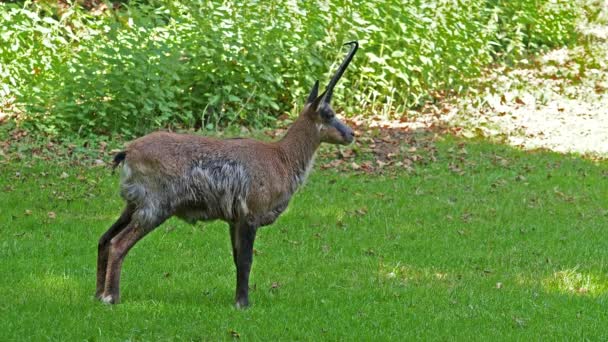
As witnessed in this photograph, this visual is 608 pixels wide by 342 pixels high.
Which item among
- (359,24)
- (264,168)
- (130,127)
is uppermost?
(264,168)

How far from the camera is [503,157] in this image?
15109mm

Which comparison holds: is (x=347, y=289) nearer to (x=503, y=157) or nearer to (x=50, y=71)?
(x=503, y=157)

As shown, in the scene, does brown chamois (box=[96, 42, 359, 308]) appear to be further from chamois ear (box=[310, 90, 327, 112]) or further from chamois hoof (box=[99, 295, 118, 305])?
chamois ear (box=[310, 90, 327, 112])

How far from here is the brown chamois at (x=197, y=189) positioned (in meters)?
7.66

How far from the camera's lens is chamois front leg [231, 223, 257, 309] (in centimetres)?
788

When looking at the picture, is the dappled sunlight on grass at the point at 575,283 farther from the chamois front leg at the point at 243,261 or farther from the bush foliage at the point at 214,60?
the bush foliage at the point at 214,60

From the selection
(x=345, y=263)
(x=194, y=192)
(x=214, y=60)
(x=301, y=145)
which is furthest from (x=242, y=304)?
(x=214, y=60)

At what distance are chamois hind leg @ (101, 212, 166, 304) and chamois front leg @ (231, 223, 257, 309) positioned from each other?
0.68 m

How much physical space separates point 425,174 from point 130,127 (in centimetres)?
455

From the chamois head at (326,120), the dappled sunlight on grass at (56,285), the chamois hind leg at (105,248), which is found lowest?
the dappled sunlight on grass at (56,285)

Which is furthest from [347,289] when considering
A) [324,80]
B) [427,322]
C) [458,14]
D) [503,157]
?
[458,14]

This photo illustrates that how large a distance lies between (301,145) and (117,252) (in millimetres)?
1896

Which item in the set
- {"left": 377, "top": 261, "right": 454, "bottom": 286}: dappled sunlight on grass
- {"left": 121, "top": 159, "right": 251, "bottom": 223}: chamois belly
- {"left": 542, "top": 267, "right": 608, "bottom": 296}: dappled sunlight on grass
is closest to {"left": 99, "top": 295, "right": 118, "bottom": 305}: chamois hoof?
{"left": 121, "top": 159, "right": 251, "bottom": 223}: chamois belly

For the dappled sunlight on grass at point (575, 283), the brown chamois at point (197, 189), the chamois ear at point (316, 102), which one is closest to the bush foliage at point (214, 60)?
the chamois ear at point (316, 102)
